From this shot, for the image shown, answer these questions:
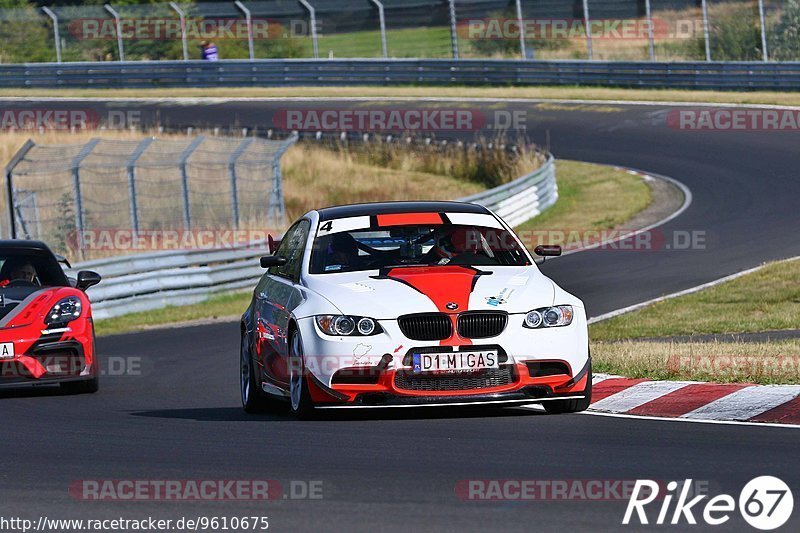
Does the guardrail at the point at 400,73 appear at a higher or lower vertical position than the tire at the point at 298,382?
lower

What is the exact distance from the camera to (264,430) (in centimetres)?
895

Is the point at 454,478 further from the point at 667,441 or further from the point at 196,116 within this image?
the point at 196,116

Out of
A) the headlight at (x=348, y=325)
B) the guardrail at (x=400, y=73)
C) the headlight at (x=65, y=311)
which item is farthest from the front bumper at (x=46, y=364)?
the guardrail at (x=400, y=73)

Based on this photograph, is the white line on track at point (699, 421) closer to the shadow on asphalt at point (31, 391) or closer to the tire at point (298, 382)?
the tire at point (298, 382)

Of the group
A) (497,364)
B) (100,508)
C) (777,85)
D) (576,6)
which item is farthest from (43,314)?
(576,6)

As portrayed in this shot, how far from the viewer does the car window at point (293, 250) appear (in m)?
10.1

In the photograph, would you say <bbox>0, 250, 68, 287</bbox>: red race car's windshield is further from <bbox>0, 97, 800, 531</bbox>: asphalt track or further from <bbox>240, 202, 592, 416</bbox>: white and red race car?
<bbox>240, 202, 592, 416</bbox>: white and red race car

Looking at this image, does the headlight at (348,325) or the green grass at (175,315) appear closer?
the headlight at (348,325)

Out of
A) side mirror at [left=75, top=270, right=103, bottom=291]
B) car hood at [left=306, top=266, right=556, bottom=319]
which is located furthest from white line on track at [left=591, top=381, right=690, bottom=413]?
side mirror at [left=75, top=270, right=103, bottom=291]

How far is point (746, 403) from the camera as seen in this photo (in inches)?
351

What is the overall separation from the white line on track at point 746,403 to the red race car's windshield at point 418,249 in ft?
5.54

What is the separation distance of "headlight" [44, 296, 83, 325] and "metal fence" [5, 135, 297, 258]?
9.15 meters

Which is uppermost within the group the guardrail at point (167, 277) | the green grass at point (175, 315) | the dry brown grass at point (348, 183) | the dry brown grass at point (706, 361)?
the dry brown grass at point (706, 361)

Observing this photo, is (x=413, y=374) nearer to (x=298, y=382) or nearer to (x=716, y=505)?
(x=298, y=382)
